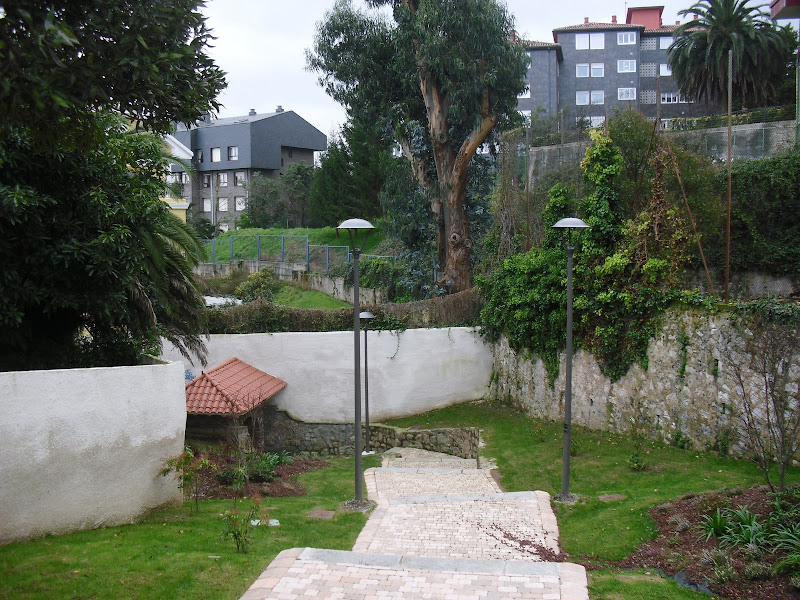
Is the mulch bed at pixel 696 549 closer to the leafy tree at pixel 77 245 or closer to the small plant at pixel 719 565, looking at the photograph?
the small plant at pixel 719 565

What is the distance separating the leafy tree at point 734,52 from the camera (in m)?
32.3

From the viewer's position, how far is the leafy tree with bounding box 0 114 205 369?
944 centimetres

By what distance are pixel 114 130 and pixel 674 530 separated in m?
10.3

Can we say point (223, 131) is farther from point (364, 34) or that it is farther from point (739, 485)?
point (739, 485)

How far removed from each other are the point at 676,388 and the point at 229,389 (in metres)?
10.9

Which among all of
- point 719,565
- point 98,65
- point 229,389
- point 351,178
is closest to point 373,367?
point 229,389

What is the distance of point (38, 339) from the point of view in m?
11.2

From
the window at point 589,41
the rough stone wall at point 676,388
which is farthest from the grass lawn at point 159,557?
the window at point 589,41

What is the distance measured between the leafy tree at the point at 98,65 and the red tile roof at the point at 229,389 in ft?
32.7

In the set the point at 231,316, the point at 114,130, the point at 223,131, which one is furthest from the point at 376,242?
the point at 114,130

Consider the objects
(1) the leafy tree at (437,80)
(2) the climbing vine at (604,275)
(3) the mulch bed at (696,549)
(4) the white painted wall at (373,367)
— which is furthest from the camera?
(1) the leafy tree at (437,80)

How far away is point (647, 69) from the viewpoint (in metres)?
48.4

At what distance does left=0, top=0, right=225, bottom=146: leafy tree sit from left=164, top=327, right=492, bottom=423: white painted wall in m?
13.2

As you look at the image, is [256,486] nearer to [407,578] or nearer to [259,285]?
[407,578]
